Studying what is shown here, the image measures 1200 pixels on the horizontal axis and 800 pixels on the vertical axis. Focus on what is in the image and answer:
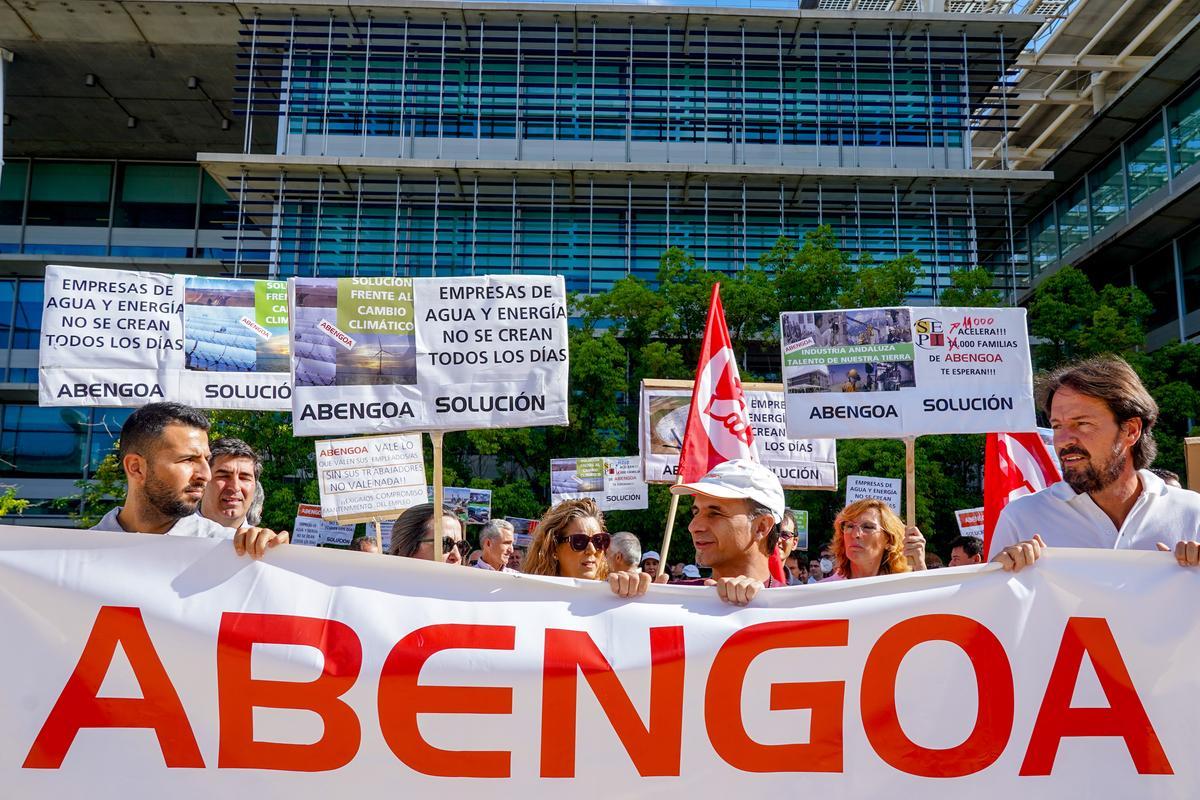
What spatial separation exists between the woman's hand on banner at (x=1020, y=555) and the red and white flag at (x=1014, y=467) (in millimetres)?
4401

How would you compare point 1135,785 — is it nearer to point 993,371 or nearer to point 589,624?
point 589,624

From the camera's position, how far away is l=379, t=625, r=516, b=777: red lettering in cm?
354

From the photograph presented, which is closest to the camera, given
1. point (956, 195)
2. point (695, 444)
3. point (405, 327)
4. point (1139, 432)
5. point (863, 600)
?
point (863, 600)

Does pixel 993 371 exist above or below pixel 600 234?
below

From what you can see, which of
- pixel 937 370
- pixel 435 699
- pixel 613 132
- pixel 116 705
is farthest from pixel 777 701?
pixel 613 132

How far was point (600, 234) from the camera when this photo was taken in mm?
30609

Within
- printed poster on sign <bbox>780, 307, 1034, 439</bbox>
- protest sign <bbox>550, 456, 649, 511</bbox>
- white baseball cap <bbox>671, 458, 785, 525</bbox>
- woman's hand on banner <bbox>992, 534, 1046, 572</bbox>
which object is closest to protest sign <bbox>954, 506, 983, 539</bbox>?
protest sign <bbox>550, 456, 649, 511</bbox>

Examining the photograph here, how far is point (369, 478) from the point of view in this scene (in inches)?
474

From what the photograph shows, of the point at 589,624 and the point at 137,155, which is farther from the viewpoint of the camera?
the point at 137,155

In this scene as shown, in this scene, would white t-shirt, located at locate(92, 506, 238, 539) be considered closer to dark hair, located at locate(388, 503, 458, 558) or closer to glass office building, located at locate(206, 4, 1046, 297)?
dark hair, located at locate(388, 503, 458, 558)

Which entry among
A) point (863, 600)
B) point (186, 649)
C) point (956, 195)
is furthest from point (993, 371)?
point (956, 195)

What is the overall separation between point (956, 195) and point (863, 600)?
28503 mm

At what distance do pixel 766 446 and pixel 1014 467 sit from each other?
3.01 m

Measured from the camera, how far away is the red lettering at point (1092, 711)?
3.59 metres
